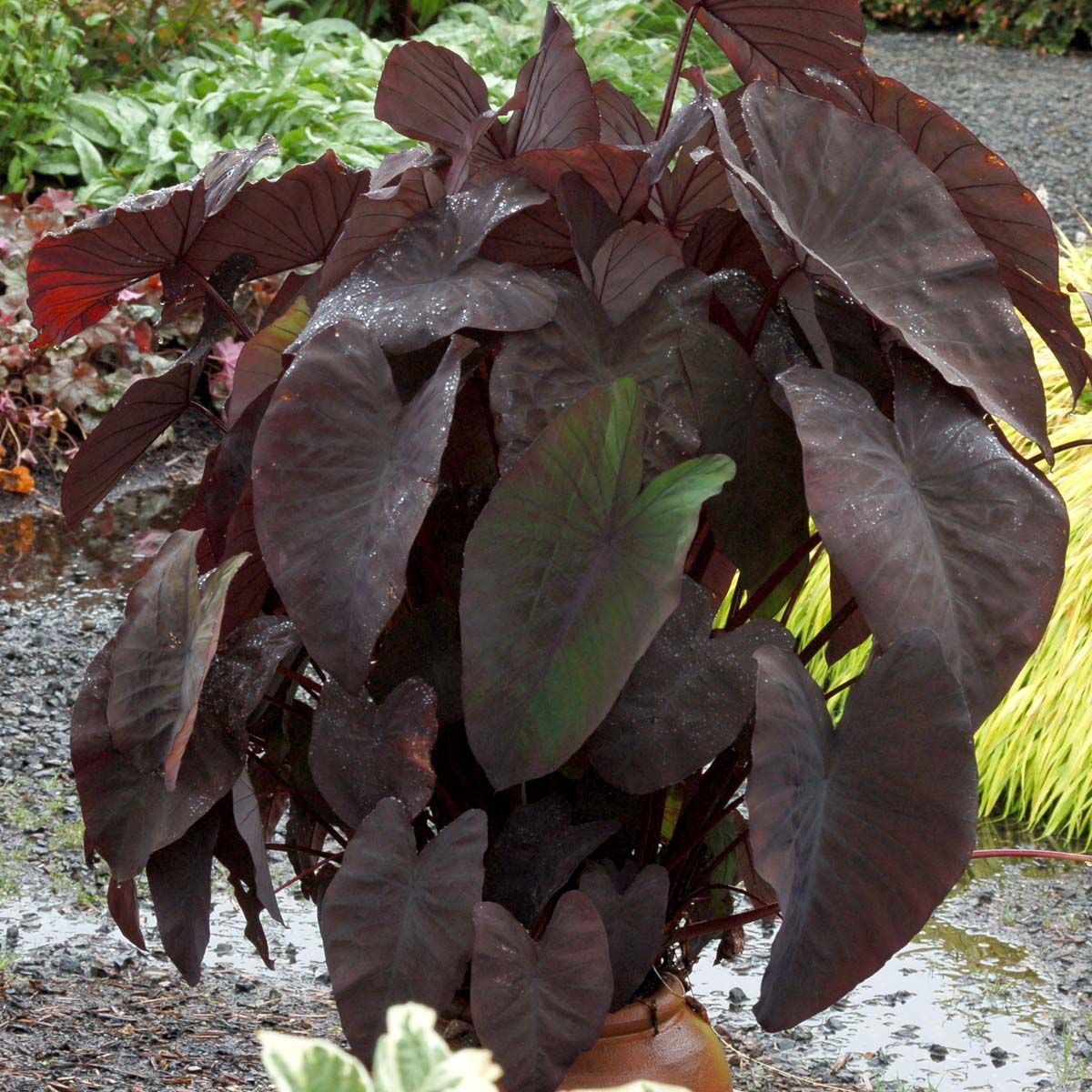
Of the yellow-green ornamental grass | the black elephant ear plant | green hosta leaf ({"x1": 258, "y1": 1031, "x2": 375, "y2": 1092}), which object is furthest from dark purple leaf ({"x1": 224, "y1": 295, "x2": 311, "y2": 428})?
the yellow-green ornamental grass

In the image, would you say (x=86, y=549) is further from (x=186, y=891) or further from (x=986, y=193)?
(x=986, y=193)

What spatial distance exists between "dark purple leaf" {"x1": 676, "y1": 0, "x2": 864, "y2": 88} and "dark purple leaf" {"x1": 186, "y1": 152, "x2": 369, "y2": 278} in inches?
14.3

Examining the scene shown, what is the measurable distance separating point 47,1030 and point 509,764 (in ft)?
3.91

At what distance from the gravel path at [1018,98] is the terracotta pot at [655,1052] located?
5925mm

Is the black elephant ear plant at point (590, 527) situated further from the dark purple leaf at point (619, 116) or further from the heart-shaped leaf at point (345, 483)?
the dark purple leaf at point (619, 116)

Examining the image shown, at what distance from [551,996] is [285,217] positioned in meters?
0.75

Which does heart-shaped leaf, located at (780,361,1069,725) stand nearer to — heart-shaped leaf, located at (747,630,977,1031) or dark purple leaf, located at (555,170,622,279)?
heart-shaped leaf, located at (747,630,977,1031)

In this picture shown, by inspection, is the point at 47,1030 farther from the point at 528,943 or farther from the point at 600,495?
the point at 600,495

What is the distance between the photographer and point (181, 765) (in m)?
1.20

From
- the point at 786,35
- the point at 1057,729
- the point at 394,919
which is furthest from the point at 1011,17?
the point at 394,919

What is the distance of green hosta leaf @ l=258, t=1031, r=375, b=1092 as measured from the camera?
0.51 meters

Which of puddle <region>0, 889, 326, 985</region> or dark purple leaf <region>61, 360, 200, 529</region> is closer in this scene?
dark purple leaf <region>61, 360, 200, 529</region>

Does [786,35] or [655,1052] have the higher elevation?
[786,35]

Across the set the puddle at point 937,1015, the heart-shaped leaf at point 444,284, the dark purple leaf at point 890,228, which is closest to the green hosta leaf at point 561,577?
the heart-shaped leaf at point 444,284
